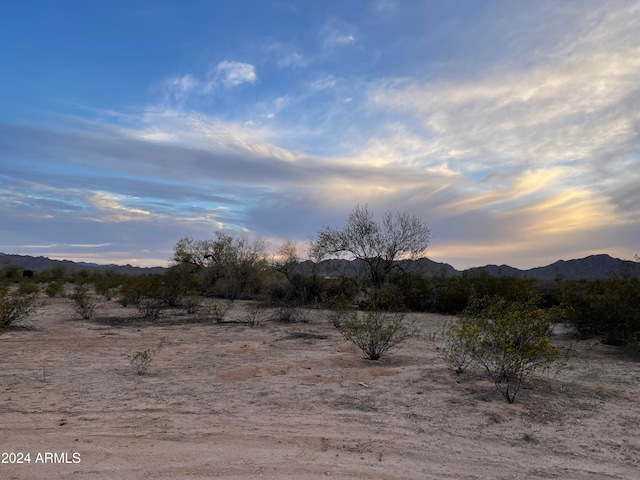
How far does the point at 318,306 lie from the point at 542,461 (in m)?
20.9

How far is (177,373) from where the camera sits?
9.05 m

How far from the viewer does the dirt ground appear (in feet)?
15.4

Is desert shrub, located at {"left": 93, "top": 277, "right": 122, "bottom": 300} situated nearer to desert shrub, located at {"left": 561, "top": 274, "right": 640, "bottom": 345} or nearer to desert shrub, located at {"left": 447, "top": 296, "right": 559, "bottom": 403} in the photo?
desert shrub, located at {"left": 561, "top": 274, "right": 640, "bottom": 345}

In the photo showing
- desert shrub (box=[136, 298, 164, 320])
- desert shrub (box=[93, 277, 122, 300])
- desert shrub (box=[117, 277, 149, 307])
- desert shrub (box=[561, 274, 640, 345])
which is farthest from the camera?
desert shrub (box=[93, 277, 122, 300])

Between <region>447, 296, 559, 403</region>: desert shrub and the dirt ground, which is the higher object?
<region>447, 296, 559, 403</region>: desert shrub

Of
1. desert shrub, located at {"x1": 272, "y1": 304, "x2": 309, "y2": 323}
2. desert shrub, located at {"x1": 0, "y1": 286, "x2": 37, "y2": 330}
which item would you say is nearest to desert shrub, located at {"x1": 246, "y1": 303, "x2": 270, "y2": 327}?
desert shrub, located at {"x1": 272, "y1": 304, "x2": 309, "y2": 323}

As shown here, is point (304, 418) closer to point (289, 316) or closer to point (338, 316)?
point (338, 316)

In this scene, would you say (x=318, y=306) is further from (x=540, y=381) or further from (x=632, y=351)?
(x=540, y=381)

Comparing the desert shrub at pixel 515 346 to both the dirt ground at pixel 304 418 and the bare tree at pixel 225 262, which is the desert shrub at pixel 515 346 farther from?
the bare tree at pixel 225 262

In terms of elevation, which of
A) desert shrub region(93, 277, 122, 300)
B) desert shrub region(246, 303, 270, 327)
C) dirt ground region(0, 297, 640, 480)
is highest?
desert shrub region(93, 277, 122, 300)

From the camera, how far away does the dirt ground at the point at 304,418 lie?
4.68 metres

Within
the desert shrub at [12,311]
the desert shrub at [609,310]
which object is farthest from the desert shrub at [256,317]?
the desert shrub at [609,310]

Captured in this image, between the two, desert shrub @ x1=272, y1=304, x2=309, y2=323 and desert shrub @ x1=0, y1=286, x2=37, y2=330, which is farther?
desert shrub @ x1=272, y1=304, x2=309, y2=323

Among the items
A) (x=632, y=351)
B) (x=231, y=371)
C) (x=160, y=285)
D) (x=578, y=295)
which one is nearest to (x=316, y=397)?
(x=231, y=371)
